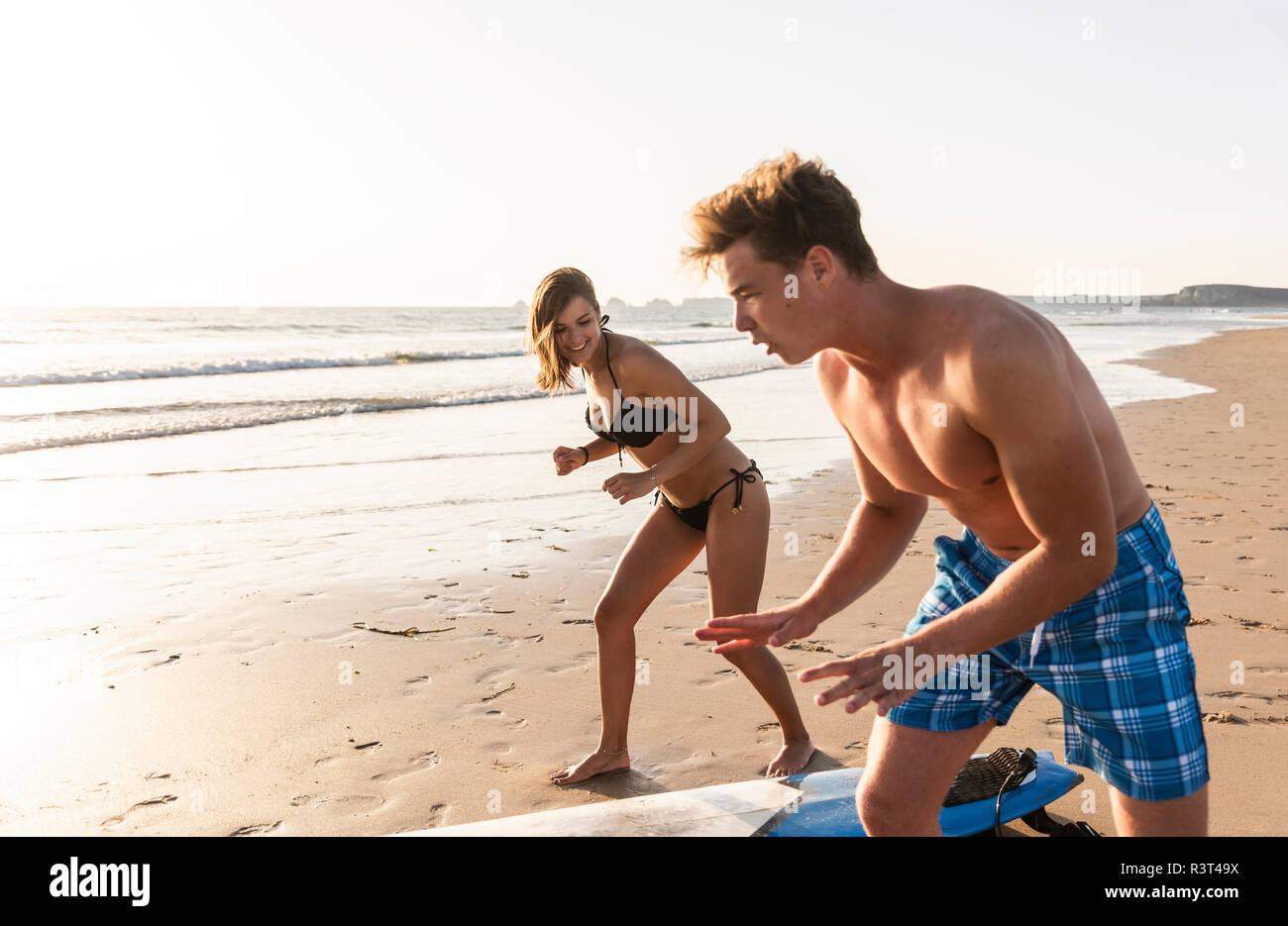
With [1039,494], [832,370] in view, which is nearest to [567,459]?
[832,370]

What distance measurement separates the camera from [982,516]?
2.50 metres

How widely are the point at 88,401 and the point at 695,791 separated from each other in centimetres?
1862

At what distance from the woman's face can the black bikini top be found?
0.11 m

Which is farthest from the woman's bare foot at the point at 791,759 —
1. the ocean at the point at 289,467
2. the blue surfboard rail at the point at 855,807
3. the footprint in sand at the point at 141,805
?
the ocean at the point at 289,467

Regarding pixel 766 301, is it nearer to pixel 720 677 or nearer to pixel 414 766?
pixel 414 766

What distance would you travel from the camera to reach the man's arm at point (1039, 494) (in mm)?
2033

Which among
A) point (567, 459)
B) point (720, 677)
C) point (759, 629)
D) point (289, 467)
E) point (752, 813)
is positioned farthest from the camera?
point (289, 467)

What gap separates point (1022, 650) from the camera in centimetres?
249

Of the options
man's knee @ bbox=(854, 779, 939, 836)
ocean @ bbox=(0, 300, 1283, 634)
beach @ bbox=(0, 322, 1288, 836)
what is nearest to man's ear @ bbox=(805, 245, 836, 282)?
man's knee @ bbox=(854, 779, 939, 836)

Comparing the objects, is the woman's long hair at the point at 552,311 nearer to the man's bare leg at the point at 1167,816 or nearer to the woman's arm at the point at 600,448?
the woman's arm at the point at 600,448

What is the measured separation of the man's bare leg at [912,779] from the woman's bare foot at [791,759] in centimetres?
168

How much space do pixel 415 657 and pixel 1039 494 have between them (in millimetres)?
4223
